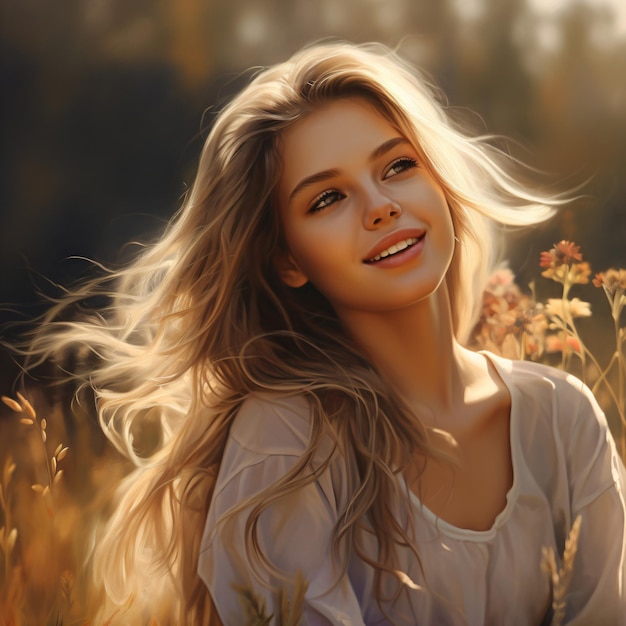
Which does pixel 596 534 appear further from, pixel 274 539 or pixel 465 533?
pixel 274 539

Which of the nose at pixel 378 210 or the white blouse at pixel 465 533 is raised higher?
the nose at pixel 378 210

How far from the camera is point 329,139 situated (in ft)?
5.83

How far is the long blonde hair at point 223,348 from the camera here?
1802 millimetres

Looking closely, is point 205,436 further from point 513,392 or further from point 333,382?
point 513,392

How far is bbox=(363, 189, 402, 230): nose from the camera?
1.76 metres

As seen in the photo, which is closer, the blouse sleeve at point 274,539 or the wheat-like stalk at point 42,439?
the blouse sleeve at point 274,539

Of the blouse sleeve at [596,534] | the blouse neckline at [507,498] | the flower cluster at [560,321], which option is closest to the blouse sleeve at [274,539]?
the blouse neckline at [507,498]

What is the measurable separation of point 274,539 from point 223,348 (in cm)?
36

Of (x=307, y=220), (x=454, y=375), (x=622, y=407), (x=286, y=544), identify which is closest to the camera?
(x=286, y=544)

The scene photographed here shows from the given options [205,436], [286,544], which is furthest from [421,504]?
[205,436]

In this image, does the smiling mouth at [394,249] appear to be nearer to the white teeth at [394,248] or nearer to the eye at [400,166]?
the white teeth at [394,248]

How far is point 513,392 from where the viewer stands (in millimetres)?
1994

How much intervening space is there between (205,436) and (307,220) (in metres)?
0.43

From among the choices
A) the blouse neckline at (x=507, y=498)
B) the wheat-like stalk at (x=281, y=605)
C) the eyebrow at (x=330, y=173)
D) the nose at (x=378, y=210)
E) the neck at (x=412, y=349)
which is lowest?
the blouse neckline at (x=507, y=498)
